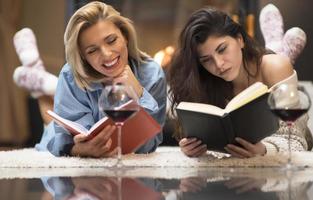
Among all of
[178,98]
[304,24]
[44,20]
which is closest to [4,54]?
[44,20]

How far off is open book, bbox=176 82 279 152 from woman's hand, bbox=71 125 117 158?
0.21 m

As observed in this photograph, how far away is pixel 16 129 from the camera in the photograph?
4820 mm

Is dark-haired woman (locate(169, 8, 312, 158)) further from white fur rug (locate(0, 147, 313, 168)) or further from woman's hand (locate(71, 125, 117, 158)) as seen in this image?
woman's hand (locate(71, 125, 117, 158))

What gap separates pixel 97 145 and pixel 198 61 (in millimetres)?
502

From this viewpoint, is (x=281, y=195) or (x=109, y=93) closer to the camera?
(x=281, y=195)

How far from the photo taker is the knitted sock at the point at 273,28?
8.45ft

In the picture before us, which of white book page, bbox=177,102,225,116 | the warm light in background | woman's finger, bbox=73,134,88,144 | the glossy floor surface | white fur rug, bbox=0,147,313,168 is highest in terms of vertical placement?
white book page, bbox=177,102,225,116

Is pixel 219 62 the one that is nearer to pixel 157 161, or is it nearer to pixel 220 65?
pixel 220 65

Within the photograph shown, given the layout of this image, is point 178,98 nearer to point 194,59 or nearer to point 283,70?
point 194,59

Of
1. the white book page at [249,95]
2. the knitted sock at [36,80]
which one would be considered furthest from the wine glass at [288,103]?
the knitted sock at [36,80]

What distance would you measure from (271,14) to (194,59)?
91cm

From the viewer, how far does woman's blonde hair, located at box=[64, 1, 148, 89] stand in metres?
1.80

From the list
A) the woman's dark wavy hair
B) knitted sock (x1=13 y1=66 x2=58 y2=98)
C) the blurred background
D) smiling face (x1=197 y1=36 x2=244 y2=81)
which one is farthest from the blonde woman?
the blurred background

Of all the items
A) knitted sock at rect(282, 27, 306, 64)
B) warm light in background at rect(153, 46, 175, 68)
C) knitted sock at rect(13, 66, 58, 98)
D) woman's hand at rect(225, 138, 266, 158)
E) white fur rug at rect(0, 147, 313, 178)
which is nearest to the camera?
white fur rug at rect(0, 147, 313, 178)
